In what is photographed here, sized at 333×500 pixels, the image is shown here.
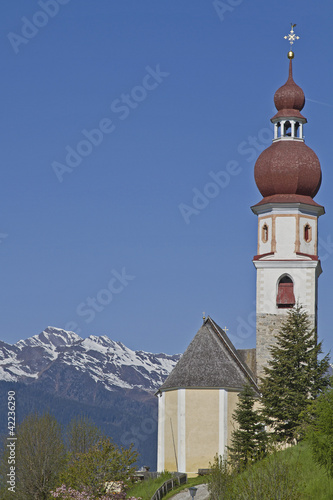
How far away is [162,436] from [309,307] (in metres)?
11.1

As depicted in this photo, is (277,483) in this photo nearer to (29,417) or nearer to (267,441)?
(267,441)

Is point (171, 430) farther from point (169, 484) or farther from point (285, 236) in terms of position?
point (285, 236)

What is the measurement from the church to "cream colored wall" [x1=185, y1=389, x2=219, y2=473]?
0.05m

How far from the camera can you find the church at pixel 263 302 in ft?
184

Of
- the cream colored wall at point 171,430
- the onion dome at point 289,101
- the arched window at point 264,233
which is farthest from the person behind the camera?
the onion dome at point 289,101

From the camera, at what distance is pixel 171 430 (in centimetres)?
5719

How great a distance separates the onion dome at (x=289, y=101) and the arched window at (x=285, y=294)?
32.3ft

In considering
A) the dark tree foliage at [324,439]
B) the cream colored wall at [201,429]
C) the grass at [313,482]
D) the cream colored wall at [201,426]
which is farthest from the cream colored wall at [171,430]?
the dark tree foliage at [324,439]

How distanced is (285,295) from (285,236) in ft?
11.2

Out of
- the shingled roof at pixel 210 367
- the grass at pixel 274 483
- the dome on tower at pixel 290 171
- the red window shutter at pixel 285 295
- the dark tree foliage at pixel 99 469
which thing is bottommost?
the grass at pixel 274 483

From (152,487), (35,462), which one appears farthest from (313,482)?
(35,462)

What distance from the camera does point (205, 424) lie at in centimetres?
5622

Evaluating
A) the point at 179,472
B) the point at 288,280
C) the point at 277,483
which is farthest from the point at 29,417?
the point at 277,483

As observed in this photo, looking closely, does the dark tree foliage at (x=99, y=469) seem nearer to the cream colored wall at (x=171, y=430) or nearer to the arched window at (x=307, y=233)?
the cream colored wall at (x=171, y=430)
